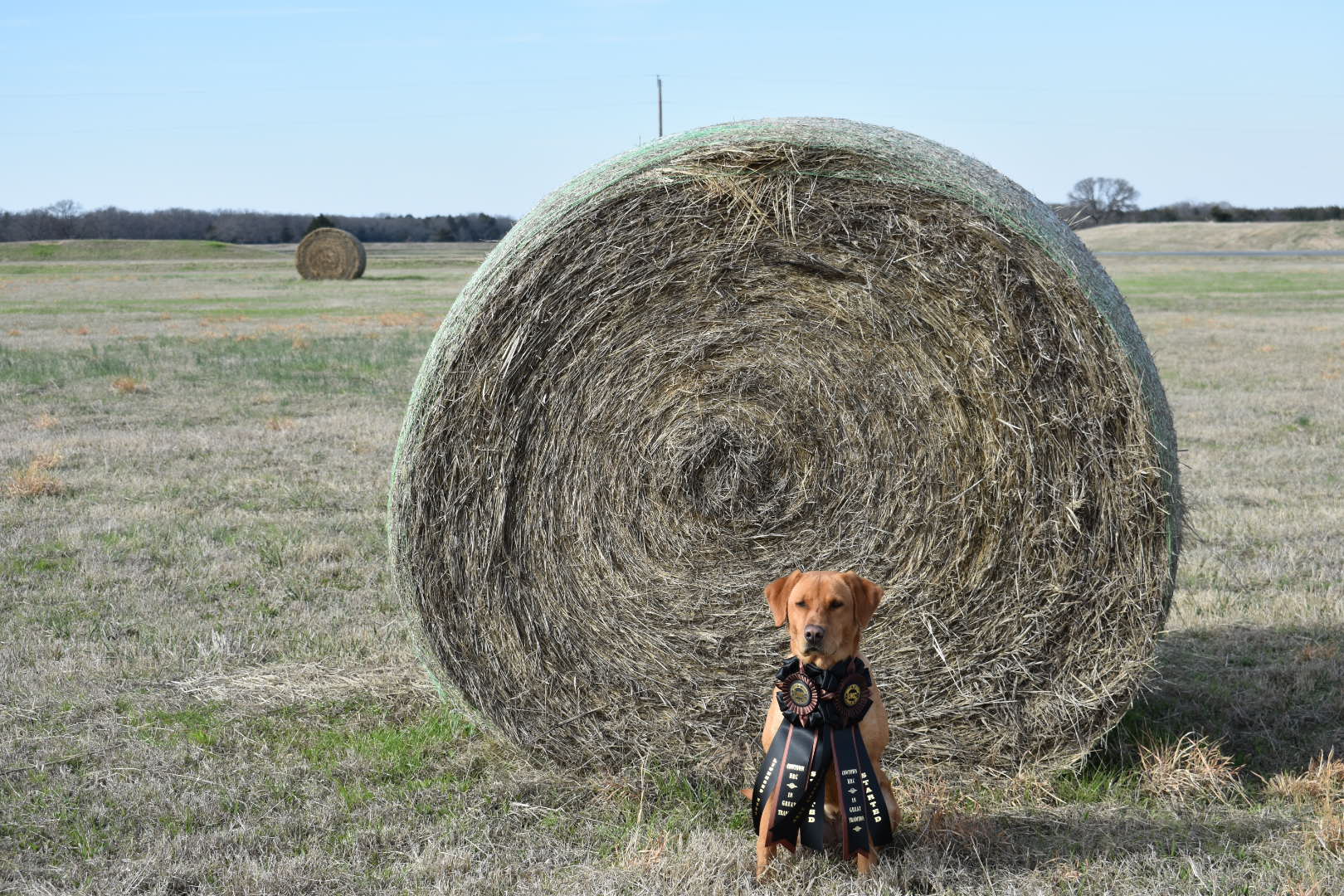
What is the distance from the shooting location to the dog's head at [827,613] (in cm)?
353

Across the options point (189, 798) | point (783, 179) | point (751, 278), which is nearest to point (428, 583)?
point (189, 798)

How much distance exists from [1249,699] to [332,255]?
39309 millimetres

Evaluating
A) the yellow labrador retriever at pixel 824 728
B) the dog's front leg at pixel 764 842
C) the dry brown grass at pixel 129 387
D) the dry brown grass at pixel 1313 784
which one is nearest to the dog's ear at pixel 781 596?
the yellow labrador retriever at pixel 824 728

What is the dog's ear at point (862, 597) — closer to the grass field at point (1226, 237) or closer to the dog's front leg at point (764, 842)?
the dog's front leg at point (764, 842)

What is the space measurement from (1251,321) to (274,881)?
76.2 feet

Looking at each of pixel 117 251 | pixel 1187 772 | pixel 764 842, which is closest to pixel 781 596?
pixel 764 842

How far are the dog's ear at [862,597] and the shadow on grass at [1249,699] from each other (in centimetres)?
136

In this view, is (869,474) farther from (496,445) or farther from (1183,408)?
(1183,408)

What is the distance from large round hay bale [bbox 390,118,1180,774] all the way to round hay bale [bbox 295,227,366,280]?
37896 millimetres

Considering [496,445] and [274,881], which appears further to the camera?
[496,445]

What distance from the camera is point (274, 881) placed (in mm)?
3707

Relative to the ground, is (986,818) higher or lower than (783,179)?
lower

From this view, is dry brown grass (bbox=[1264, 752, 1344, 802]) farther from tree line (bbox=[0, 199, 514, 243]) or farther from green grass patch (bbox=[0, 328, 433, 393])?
tree line (bbox=[0, 199, 514, 243])

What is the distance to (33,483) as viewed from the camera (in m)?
8.77
